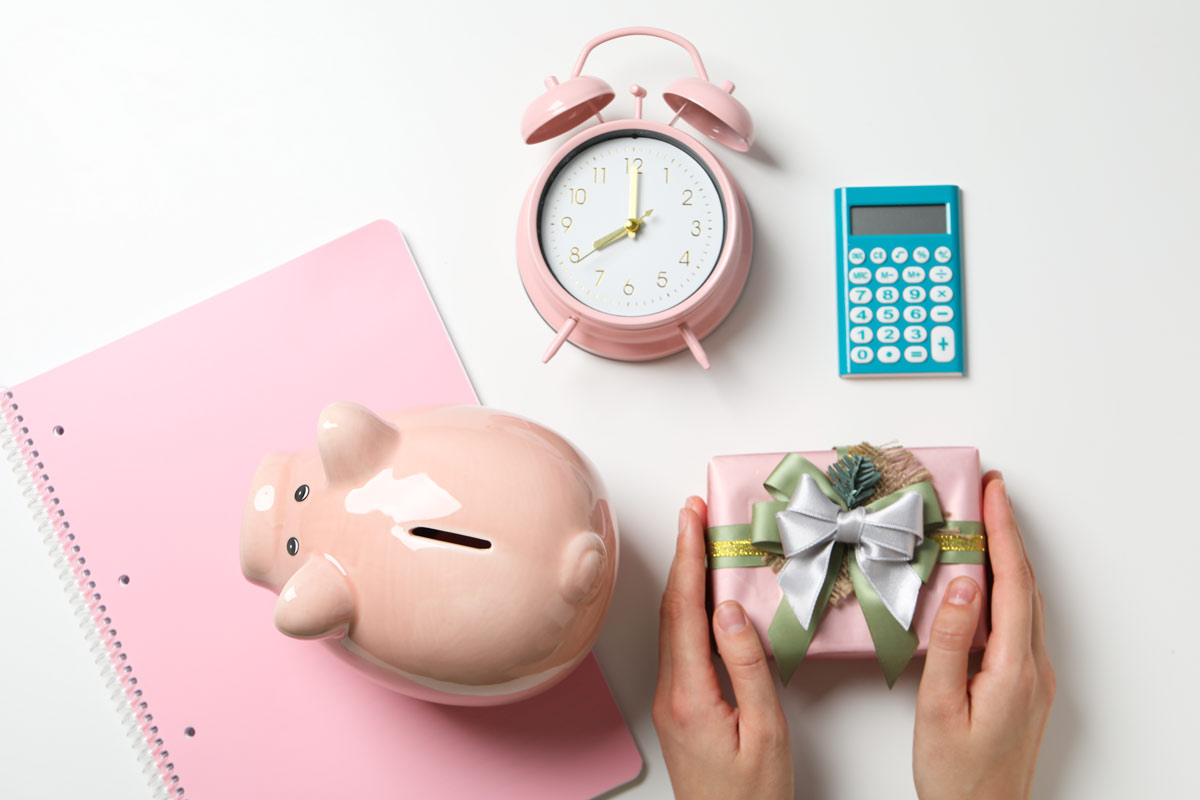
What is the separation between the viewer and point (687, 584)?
0.75 m

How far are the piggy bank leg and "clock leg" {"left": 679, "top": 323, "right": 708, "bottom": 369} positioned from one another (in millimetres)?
389

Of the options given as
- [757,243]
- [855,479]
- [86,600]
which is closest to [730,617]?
[855,479]

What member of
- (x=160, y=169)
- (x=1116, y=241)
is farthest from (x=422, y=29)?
(x=1116, y=241)

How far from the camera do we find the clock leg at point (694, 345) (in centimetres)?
78

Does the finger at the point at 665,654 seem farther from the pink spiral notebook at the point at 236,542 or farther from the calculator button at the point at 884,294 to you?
the calculator button at the point at 884,294

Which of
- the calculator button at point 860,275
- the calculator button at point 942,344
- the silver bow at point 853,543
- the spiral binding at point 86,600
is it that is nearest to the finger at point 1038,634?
the silver bow at point 853,543

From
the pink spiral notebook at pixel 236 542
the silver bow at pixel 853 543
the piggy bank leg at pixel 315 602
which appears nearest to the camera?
the piggy bank leg at pixel 315 602

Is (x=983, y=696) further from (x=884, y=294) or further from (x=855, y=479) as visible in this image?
(x=884, y=294)

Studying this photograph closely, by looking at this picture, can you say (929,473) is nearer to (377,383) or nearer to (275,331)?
(377,383)

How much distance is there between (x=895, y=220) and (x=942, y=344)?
0.46 ft

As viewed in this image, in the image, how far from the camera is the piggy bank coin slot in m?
0.57

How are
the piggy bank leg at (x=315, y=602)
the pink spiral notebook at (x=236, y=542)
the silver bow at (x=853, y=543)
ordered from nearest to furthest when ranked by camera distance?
the piggy bank leg at (x=315, y=602) → the silver bow at (x=853, y=543) → the pink spiral notebook at (x=236, y=542)

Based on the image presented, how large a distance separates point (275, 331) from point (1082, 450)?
87cm

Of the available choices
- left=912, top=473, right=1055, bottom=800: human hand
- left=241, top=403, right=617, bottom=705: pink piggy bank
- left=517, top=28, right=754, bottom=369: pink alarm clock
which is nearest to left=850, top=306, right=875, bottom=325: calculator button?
left=517, top=28, right=754, bottom=369: pink alarm clock
